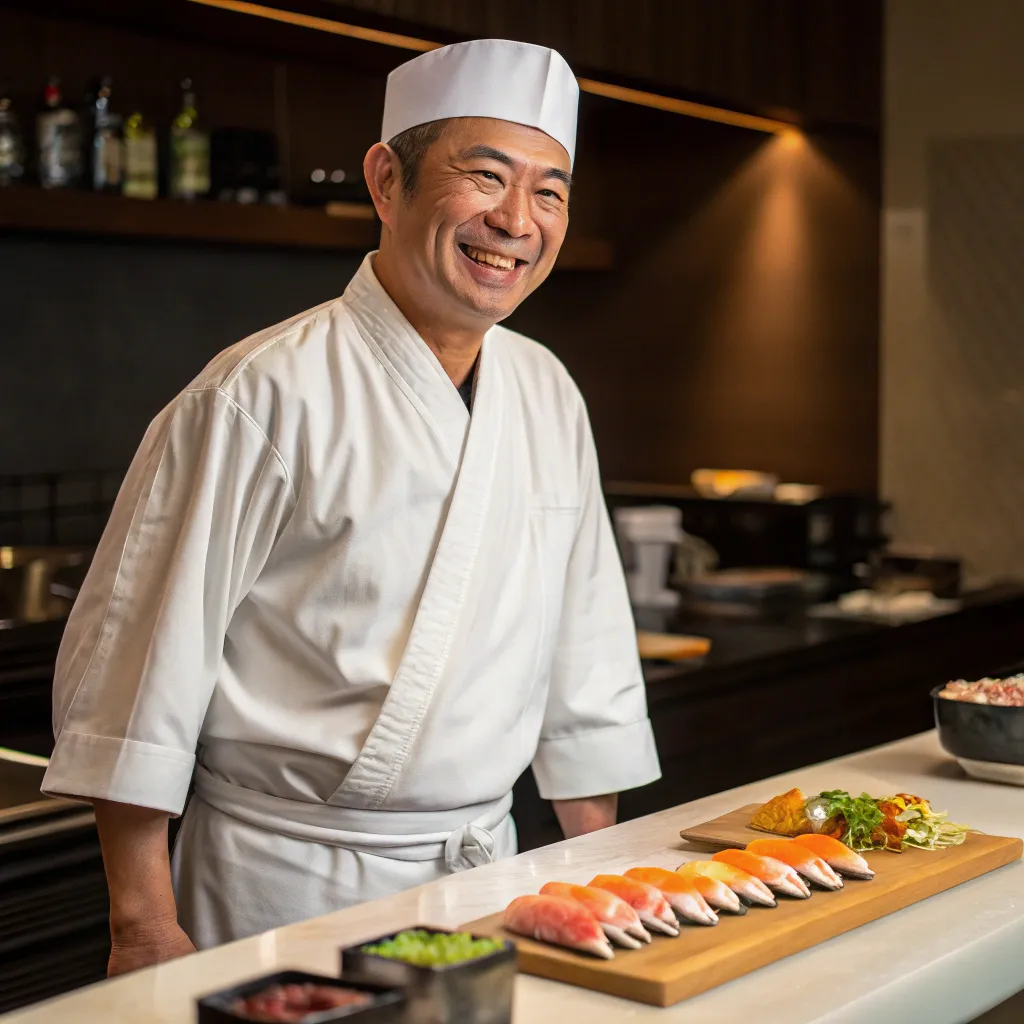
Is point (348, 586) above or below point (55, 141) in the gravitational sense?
below

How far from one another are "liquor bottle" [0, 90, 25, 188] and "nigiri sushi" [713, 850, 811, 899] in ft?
8.45

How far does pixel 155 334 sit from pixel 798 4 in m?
2.08

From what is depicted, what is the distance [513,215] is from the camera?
166 cm

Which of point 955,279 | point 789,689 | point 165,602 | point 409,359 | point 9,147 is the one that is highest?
point 9,147

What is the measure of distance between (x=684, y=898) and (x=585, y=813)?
0.74 meters

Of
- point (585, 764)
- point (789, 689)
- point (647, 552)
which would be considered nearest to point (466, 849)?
point (585, 764)

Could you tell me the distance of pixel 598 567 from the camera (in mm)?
1974

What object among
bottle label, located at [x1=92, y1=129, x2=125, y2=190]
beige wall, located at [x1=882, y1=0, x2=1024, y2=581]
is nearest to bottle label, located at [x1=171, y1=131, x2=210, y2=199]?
bottle label, located at [x1=92, y1=129, x2=125, y2=190]

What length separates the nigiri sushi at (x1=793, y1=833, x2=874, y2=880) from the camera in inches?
53.7

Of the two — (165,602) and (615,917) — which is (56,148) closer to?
(165,602)

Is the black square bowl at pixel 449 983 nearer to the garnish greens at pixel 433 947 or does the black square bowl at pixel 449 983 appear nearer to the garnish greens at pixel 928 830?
the garnish greens at pixel 433 947

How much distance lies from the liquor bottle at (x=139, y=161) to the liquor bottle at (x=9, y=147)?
246mm

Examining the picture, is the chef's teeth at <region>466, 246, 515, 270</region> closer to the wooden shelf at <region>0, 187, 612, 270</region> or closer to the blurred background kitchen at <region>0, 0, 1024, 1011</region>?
the blurred background kitchen at <region>0, 0, 1024, 1011</region>

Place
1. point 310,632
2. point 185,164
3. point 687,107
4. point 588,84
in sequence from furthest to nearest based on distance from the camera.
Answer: point 687,107 < point 588,84 < point 185,164 < point 310,632
